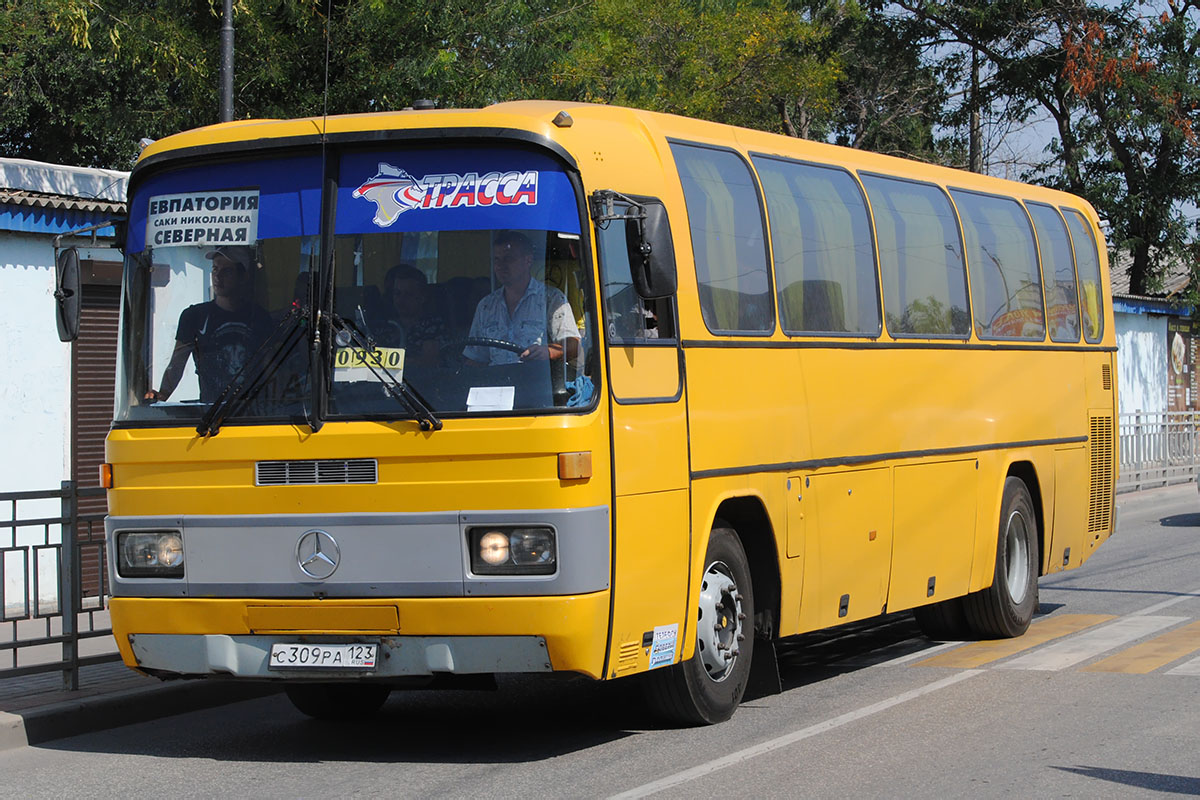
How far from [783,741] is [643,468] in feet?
5.14

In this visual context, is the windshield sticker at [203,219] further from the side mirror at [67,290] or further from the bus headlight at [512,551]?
the bus headlight at [512,551]

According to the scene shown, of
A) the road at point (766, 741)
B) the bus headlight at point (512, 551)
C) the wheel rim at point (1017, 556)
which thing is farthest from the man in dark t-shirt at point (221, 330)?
the wheel rim at point (1017, 556)

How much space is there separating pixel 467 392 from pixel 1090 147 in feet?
103

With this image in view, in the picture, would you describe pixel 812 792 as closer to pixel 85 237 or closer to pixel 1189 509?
pixel 85 237

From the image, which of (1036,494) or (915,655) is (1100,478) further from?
(915,655)

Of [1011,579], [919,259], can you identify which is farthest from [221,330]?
[1011,579]

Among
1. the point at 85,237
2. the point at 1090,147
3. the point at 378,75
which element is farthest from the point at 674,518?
the point at 1090,147

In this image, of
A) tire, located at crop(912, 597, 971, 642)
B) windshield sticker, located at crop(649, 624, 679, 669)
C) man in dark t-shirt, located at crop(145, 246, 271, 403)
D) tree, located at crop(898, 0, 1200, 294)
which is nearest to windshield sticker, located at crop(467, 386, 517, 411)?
man in dark t-shirt, located at crop(145, 246, 271, 403)

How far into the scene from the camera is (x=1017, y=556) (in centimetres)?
1187

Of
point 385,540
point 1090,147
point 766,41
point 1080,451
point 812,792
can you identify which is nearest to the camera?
point 812,792

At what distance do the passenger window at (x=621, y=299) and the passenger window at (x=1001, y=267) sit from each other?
4.44m

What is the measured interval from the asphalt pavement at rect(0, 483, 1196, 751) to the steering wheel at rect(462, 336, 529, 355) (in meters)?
3.41

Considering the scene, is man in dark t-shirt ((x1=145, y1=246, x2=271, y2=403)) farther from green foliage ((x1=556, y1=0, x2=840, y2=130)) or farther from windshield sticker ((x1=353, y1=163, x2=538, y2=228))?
green foliage ((x1=556, y1=0, x2=840, y2=130))

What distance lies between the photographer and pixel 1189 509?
24125 millimetres
